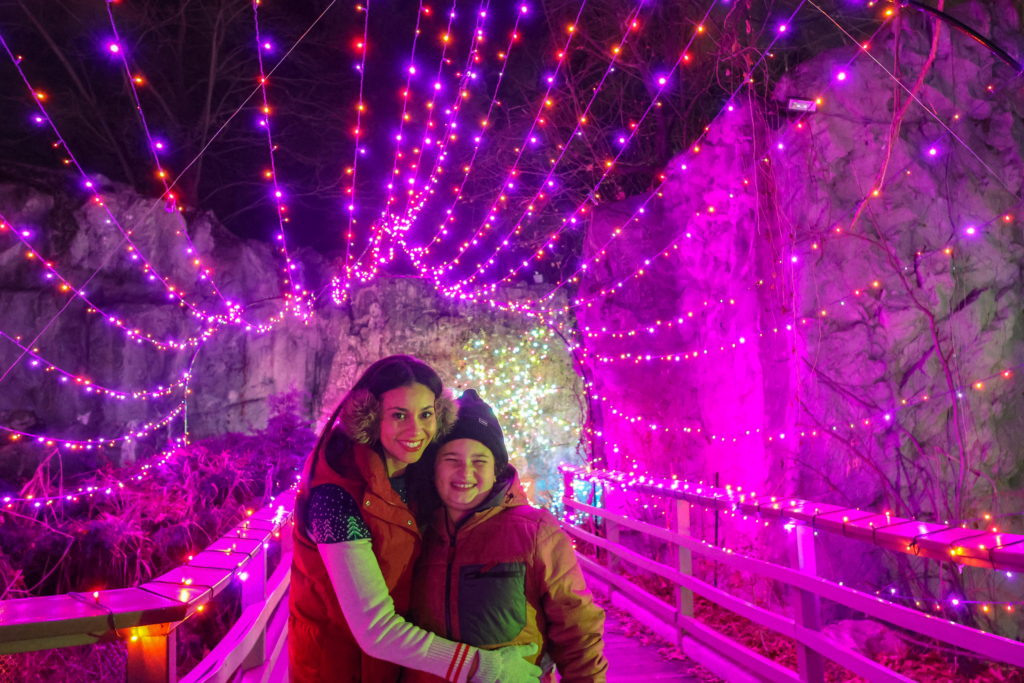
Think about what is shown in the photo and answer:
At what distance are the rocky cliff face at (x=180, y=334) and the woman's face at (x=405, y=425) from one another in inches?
322

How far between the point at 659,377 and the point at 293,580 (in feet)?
19.9

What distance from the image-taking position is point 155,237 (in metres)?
Answer: 10.0

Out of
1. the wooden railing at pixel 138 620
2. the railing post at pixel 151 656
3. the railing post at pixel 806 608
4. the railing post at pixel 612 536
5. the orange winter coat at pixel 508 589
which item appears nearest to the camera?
the wooden railing at pixel 138 620

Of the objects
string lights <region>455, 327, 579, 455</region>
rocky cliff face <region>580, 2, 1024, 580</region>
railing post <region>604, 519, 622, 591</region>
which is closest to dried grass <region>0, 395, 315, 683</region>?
string lights <region>455, 327, 579, 455</region>

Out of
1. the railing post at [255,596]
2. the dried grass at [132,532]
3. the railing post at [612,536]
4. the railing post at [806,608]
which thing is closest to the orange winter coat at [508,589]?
the railing post at [255,596]

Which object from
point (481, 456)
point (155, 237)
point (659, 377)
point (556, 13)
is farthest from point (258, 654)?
point (155, 237)

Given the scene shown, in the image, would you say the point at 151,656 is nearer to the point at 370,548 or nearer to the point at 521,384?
the point at 370,548

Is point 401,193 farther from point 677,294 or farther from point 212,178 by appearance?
point 677,294

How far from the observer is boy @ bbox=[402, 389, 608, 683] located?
1.45 meters

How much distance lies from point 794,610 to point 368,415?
6.59ft

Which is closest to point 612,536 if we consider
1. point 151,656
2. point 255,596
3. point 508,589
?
point 255,596

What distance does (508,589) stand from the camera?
146 cm

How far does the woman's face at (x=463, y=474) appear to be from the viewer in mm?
1560

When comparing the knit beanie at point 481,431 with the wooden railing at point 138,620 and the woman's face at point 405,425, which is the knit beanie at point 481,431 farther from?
the wooden railing at point 138,620
